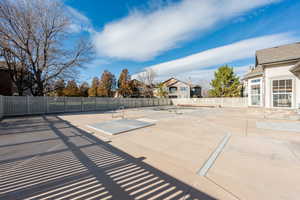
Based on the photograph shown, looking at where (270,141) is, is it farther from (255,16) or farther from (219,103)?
(219,103)

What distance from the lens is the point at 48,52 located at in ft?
42.8

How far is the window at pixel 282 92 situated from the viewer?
8.27 metres

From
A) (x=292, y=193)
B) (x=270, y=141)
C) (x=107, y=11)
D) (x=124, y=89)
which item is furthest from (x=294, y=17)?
(x=124, y=89)

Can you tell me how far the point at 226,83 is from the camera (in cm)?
2397

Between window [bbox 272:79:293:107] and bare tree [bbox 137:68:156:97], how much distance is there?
79.3 ft

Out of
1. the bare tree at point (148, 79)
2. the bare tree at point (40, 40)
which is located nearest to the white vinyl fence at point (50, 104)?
the bare tree at point (40, 40)

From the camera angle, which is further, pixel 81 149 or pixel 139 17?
pixel 139 17

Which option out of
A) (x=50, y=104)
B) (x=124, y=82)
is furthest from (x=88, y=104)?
(x=124, y=82)

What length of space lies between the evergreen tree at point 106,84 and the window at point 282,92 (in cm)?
2980

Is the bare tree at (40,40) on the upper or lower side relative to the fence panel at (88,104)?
upper

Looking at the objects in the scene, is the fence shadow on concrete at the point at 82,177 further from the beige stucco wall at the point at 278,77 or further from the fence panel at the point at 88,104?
the fence panel at the point at 88,104

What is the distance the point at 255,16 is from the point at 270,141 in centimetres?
1188

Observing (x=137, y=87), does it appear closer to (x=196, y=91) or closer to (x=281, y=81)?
(x=196, y=91)

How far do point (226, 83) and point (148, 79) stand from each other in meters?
17.3
